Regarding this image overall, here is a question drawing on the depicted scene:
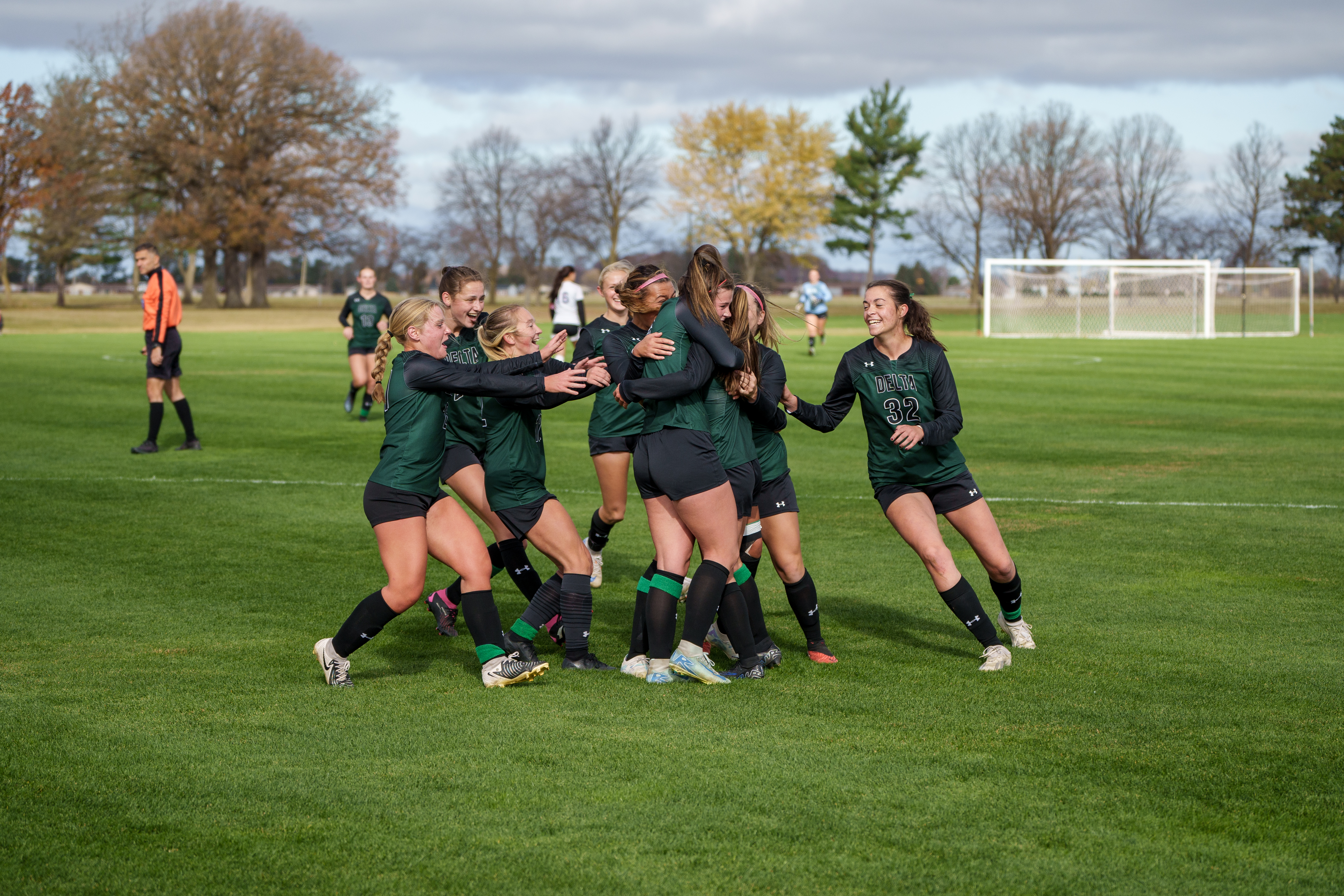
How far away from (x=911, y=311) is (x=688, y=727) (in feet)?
7.83

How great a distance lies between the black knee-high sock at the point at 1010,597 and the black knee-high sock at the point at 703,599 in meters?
1.43

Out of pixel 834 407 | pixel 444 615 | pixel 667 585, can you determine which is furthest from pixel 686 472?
pixel 444 615

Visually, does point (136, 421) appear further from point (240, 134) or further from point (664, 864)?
point (240, 134)

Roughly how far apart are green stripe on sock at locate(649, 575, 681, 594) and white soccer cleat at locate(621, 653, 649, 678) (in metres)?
0.34

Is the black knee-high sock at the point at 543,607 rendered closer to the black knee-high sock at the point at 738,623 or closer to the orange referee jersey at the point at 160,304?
the black knee-high sock at the point at 738,623

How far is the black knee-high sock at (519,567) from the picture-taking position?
6.70 metres

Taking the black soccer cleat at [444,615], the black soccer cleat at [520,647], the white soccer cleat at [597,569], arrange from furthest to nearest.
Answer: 1. the white soccer cleat at [597,569]
2. the black soccer cleat at [444,615]
3. the black soccer cleat at [520,647]

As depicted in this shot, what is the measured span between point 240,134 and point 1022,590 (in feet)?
195

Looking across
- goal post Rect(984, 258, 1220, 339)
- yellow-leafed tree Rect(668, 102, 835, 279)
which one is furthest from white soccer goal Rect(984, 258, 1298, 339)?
yellow-leafed tree Rect(668, 102, 835, 279)

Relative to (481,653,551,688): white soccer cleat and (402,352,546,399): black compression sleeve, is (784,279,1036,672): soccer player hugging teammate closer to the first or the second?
(402,352,546,399): black compression sleeve

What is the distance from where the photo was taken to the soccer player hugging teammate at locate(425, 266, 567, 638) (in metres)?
6.35

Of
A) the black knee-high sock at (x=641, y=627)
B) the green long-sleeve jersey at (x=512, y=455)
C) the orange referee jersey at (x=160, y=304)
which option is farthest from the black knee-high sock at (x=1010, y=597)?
the orange referee jersey at (x=160, y=304)

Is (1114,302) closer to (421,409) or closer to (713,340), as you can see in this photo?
(713,340)

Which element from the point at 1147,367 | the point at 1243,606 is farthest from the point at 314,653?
the point at 1147,367
